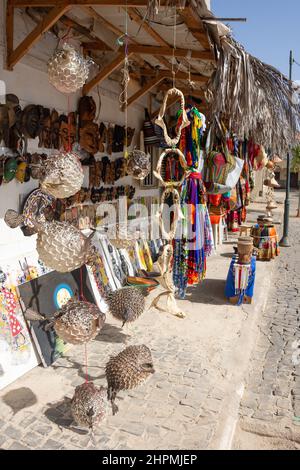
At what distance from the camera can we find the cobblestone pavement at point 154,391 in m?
2.76

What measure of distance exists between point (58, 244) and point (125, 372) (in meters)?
1.05

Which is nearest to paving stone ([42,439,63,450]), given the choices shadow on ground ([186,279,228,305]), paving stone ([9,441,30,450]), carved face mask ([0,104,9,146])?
paving stone ([9,441,30,450])

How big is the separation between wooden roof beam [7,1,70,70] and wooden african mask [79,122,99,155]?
1394 millimetres

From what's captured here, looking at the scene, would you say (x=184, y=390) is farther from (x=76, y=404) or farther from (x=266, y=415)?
(x=76, y=404)

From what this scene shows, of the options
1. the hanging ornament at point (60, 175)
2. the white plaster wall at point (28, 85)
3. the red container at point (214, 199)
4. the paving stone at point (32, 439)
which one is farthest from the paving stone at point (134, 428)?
the red container at point (214, 199)

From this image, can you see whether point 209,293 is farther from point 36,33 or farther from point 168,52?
point 36,33

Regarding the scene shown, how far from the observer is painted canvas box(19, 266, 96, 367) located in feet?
12.1

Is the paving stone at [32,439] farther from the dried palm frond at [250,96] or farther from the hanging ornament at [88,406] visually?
the dried palm frond at [250,96]

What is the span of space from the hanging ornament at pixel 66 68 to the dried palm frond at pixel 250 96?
1.58 metres

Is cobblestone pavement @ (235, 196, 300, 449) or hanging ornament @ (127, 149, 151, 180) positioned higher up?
hanging ornament @ (127, 149, 151, 180)

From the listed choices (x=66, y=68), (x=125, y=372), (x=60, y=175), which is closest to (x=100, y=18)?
(x=66, y=68)

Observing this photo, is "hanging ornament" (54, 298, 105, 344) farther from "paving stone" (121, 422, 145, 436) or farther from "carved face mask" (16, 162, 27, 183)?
"carved face mask" (16, 162, 27, 183)

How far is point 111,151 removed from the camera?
A: 5.90 meters
